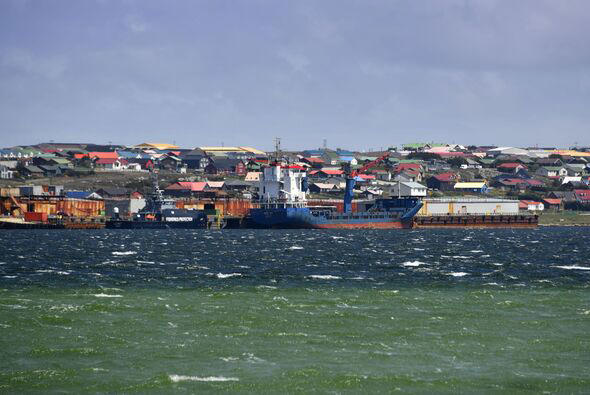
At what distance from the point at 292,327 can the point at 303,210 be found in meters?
108

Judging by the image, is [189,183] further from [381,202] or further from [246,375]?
[246,375]

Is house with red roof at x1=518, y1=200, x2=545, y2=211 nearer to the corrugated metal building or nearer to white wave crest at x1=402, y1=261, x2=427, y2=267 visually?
the corrugated metal building

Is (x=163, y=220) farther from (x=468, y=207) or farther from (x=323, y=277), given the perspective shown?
(x=323, y=277)

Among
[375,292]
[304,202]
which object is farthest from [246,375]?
[304,202]

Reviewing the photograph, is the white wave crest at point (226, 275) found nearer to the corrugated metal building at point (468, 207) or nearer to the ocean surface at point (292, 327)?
the ocean surface at point (292, 327)

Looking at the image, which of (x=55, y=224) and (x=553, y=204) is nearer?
(x=55, y=224)

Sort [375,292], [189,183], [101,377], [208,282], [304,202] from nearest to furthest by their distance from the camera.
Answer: [101,377], [375,292], [208,282], [304,202], [189,183]

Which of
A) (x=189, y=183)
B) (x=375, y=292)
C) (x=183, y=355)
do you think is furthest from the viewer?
(x=189, y=183)

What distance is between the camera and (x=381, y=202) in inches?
6344

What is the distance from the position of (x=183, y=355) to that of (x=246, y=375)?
3582mm

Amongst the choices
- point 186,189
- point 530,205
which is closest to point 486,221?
point 530,205

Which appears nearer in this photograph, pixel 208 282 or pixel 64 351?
pixel 64 351

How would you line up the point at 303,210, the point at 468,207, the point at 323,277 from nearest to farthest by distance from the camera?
the point at 323,277 → the point at 303,210 → the point at 468,207

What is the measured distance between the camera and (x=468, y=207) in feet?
569
